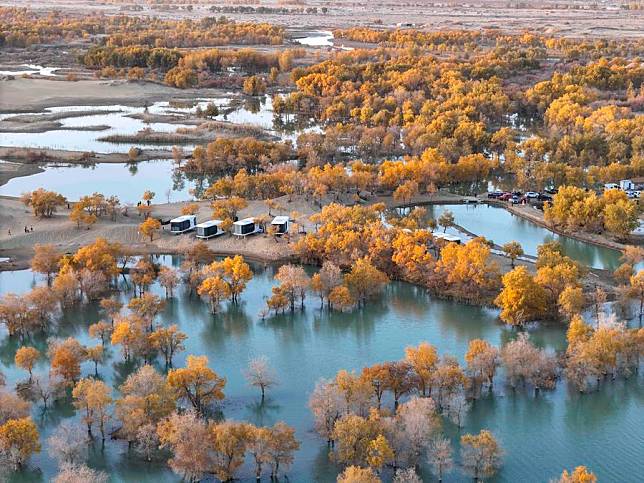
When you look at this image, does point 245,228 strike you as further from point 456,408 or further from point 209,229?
point 456,408

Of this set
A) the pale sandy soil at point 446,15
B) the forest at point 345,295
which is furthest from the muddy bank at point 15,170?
the pale sandy soil at point 446,15

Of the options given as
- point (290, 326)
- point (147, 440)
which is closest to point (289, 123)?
point (290, 326)

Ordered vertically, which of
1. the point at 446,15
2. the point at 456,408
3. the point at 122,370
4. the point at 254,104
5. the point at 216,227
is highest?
the point at 446,15

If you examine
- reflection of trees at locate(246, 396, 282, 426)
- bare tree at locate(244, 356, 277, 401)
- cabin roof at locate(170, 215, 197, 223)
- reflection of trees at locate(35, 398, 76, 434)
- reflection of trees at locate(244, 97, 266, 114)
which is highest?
reflection of trees at locate(244, 97, 266, 114)

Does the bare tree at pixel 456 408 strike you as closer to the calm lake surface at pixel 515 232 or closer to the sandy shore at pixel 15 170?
the calm lake surface at pixel 515 232

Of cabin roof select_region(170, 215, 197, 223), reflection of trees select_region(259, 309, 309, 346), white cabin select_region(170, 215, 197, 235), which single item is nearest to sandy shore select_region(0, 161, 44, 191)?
cabin roof select_region(170, 215, 197, 223)

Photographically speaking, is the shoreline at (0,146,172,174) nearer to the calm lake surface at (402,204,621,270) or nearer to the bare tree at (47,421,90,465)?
the calm lake surface at (402,204,621,270)

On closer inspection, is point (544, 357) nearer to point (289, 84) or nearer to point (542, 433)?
point (542, 433)
